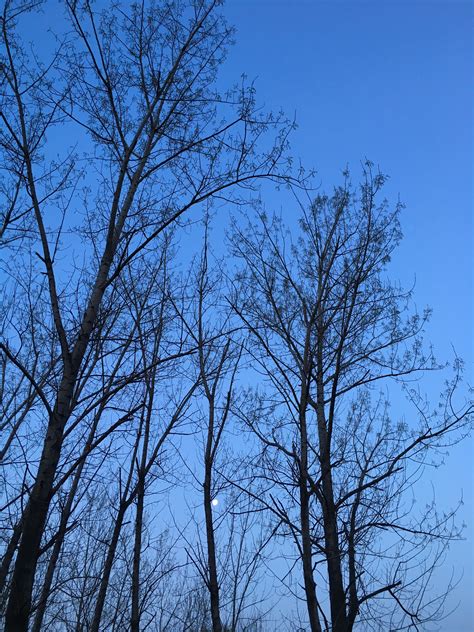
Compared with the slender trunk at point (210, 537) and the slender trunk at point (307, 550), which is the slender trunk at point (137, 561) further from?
the slender trunk at point (307, 550)

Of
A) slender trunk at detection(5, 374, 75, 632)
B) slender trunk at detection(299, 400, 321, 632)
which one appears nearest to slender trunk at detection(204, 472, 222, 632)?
slender trunk at detection(299, 400, 321, 632)

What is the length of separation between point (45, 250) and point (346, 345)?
4.12m

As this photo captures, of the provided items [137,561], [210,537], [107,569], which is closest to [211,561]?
[210,537]

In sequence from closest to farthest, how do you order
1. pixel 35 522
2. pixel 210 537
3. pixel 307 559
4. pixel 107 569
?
pixel 35 522
pixel 307 559
pixel 107 569
pixel 210 537

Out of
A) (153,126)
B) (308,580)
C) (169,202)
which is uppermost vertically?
(153,126)

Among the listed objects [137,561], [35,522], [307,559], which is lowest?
[35,522]

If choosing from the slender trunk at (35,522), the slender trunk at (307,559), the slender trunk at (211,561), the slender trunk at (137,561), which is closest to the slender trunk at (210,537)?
the slender trunk at (211,561)

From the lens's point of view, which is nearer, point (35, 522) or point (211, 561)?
point (35, 522)

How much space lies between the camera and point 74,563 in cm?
880

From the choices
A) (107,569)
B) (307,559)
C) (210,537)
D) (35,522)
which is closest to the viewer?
(35,522)

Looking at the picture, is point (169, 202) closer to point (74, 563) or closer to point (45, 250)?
point (45, 250)

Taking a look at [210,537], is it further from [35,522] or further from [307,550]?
[35,522]

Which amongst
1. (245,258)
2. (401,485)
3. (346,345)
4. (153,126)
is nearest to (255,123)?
(153,126)

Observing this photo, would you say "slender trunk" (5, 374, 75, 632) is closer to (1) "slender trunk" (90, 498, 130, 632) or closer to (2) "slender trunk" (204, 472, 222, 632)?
(1) "slender trunk" (90, 498, 130, 632)
